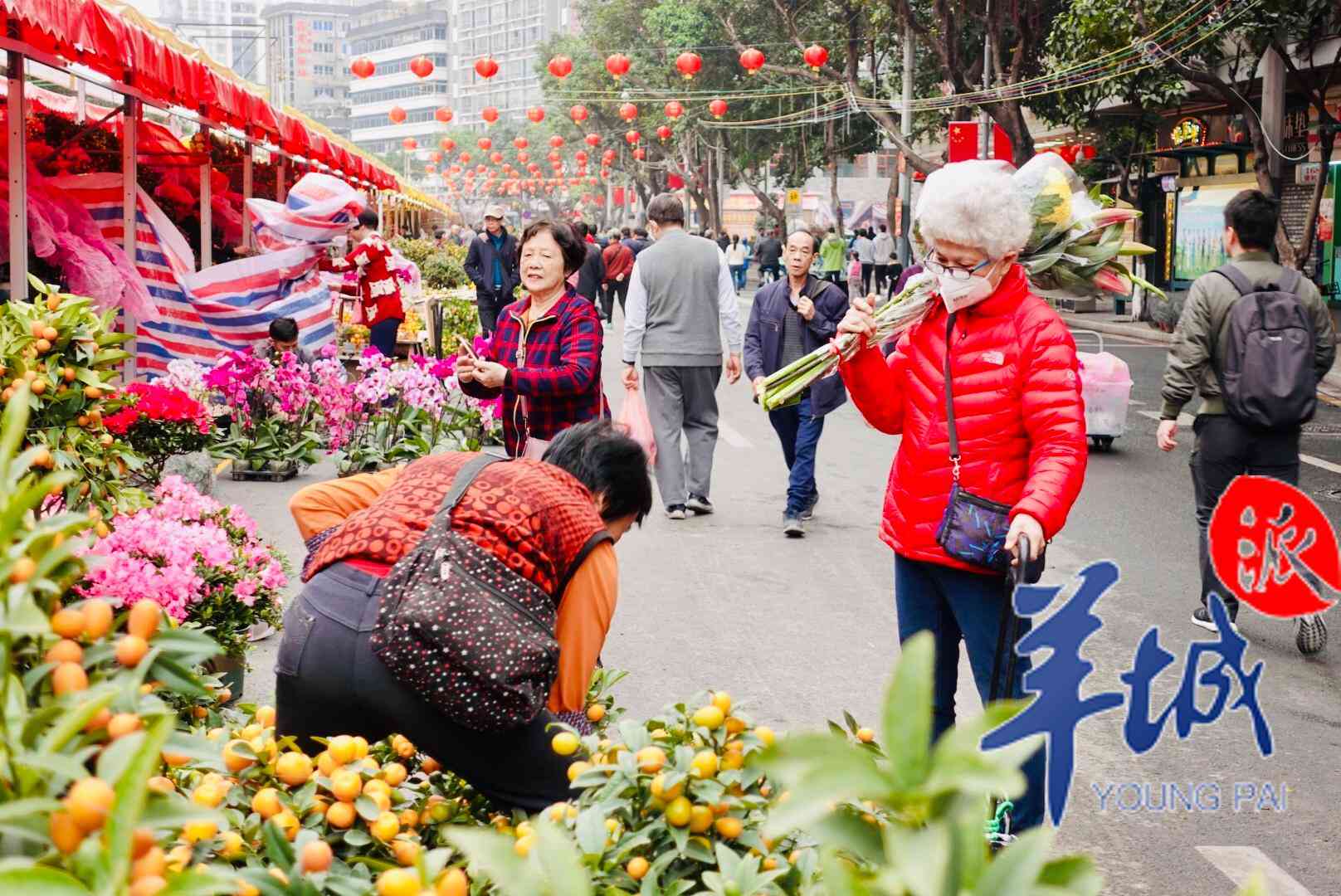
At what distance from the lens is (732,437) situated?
40.8 feet

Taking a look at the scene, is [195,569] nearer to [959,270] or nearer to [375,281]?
[959,270]

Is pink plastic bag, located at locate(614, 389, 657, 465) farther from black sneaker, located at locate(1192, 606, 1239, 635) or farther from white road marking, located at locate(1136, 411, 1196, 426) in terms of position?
white road marking, located at locate(1136, 411, 1196, 426)

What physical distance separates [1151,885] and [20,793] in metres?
3.40

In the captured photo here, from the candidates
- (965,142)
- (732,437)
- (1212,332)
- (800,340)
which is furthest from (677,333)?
(965,142)

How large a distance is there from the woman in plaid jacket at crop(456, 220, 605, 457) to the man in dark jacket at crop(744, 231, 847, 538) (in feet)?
8.19

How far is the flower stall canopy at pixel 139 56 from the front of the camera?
6.79 m

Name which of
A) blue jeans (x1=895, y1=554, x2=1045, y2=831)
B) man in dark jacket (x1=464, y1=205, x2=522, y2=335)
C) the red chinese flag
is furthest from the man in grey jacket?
the red chinese flag

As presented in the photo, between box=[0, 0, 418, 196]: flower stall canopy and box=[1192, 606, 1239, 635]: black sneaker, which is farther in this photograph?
box=[0, 0, 418, 196]: flower stall canopy

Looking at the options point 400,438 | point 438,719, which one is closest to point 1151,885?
point 438,719

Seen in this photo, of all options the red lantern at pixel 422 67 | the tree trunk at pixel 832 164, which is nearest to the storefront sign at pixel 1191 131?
the tree trunk at pixel 832 164

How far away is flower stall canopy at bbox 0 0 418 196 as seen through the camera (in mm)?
6793

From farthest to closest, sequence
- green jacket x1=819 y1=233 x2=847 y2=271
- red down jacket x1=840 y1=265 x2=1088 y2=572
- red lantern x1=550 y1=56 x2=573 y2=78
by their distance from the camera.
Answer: green jacket x1=819 y1=233 x2=847 y2=271 < red lantern x1=550 y1=56 x2=573 y2=78 < red down jacket x1=840 y1=265 x2=1088 y2=572

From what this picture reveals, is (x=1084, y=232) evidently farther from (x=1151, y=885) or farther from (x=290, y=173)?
(x=290, y=173)

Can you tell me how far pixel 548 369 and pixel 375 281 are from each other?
24.7 ft
